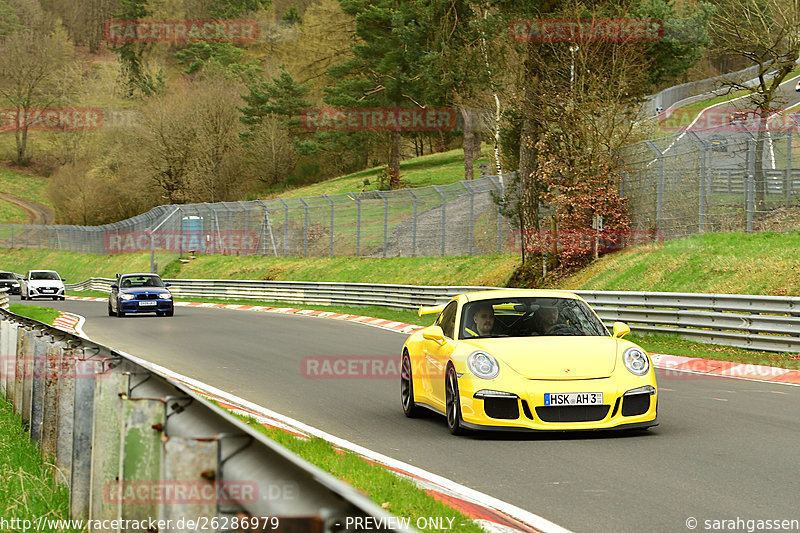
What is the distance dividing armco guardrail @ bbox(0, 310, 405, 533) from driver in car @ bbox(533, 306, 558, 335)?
16.5ft

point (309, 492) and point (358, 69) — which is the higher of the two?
point (358, 69)

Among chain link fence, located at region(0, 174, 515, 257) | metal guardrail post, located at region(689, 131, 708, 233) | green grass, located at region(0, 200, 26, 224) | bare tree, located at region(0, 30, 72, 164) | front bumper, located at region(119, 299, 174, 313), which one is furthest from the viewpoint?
bare tree, located at region(0, 30, 72, 164)

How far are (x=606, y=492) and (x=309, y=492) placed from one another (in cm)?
461

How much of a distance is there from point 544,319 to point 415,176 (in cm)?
6246

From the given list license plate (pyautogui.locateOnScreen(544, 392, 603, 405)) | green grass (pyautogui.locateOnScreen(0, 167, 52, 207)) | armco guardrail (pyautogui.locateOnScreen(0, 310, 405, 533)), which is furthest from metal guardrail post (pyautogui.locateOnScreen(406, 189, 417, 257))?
green grass (pyautogui.locateOnScreen(0, 167, 52, 207))

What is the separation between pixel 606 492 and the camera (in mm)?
6883

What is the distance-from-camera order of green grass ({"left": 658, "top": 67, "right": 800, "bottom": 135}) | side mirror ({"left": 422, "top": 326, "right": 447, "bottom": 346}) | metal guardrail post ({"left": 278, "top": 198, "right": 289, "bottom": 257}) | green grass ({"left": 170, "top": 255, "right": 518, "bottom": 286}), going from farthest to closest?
green grass ({"left": 658, "top": 67, "right": 800, "bottom": 135}) → metal guardrail post ({"left": 278, "top": 198, "right": 289, "bottom": 257}) → green grass ({"left": 170, "top": 255, "right": 518, "bottom": 286}) → side mirror ({"left": 422, "top": 326, "right": 447, "bottom": 346})

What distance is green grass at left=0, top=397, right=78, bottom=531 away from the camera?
569cm

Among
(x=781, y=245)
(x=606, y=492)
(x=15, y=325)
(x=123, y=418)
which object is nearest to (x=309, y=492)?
(x=123, y=418)

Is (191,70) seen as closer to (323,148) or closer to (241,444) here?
(323,148)

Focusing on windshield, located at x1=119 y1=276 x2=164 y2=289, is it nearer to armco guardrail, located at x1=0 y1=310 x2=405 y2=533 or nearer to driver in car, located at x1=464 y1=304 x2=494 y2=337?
driver in car, located at x1=464 y1=304 x2=494 y2=337

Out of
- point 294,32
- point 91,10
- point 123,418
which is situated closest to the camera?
point 123,418

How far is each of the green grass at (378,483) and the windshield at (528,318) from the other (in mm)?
2245

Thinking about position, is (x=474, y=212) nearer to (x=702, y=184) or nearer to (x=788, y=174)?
(x=702, y=184)
